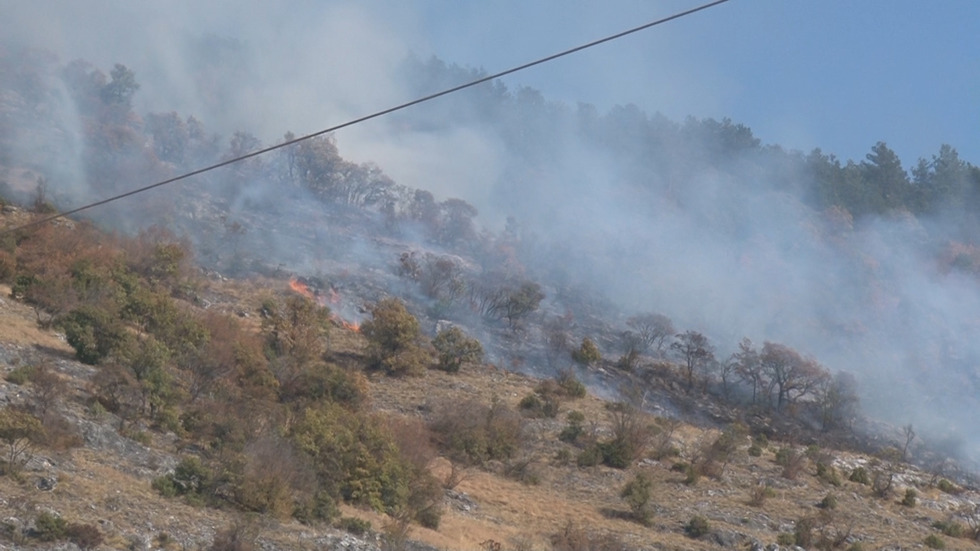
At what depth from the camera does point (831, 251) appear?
3925 inches

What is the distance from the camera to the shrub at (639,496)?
1217 inches

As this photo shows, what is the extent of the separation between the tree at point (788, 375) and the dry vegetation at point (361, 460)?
1136 cm

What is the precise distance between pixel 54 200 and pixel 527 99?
258 feet

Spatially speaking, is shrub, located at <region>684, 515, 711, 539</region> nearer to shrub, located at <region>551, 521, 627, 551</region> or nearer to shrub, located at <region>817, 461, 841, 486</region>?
shrub, located at <region>551, 521, 627, 551</region>

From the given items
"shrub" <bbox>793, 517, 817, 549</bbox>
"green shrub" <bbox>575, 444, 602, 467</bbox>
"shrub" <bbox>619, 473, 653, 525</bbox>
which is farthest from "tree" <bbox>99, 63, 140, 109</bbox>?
"shrub" <bbox>793, 517, 817, 549</bbox>

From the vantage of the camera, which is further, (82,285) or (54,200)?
(54,200)

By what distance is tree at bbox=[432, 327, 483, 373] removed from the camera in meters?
46.7

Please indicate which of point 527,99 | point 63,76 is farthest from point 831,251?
point 63,76

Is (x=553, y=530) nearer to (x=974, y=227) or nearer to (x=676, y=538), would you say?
(x=676, y=538)

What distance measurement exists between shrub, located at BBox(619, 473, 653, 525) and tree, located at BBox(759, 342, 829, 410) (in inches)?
1049

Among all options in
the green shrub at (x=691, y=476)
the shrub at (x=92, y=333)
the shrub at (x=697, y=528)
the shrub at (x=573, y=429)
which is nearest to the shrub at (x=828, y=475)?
the green shrub at (x=691, y=476)

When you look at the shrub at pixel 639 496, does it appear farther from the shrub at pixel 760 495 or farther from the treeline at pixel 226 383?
the treeline at pixel 226 383

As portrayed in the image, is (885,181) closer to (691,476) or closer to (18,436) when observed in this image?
(691,476)

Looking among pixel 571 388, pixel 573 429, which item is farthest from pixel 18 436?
pixel 571 388
